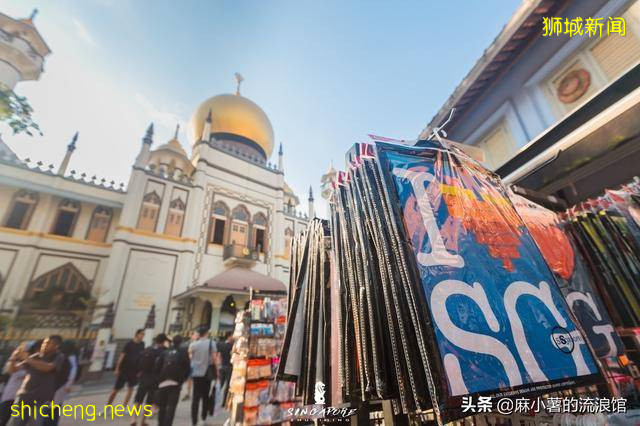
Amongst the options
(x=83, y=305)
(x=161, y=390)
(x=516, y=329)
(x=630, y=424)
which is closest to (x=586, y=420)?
(x=630, y=424)

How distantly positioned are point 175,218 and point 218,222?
2.42m

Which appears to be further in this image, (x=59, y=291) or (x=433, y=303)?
(x=59, y=291)

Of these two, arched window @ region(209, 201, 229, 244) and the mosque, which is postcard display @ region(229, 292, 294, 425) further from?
arched window @ region(209, 201, 229, 244)

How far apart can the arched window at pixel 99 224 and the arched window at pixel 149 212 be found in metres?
2.32

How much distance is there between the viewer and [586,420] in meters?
1.15

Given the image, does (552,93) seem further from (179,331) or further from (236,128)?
(236,128)

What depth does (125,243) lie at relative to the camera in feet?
42.0

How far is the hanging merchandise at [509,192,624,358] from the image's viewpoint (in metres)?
1.69

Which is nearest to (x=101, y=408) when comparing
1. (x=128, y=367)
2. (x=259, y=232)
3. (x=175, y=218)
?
(x=128, y=367)

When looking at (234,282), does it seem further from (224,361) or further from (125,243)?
(125,243)

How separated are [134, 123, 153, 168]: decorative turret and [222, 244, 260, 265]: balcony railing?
6.91 meters

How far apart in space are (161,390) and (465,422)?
5668 millimetres

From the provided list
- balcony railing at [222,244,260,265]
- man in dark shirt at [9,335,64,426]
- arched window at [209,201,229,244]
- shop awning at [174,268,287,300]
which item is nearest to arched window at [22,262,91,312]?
shop awning at [174,268,287,300]

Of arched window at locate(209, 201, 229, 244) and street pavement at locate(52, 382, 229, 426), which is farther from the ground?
arched window at locate(209, 201, 229, 244)
